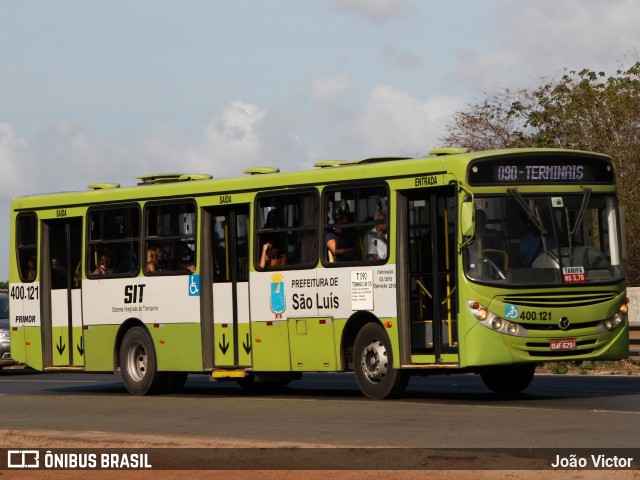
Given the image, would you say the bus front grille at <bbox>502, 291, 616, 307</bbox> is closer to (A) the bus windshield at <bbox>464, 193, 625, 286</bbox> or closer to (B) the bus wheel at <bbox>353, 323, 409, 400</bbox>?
(A) the bus windshield at <bbox>464, 193, 625, 286</bbox>

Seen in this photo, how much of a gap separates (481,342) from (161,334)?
6.48 metres

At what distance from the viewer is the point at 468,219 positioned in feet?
61.5

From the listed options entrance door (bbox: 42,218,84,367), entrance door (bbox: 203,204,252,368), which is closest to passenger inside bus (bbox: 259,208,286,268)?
entrance door (bbox: 203,204,252,368)

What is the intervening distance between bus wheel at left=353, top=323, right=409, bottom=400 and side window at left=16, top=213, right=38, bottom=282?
7.28 m

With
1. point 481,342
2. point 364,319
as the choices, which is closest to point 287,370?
point 364,319

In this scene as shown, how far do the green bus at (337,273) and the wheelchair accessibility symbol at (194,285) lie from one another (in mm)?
27

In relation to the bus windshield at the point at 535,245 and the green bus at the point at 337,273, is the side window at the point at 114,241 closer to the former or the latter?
the green bus at the point at 337,273

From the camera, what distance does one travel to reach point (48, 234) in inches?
1008

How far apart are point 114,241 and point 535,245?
780 centimetres

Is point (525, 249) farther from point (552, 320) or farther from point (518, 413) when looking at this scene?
point (518, 413)

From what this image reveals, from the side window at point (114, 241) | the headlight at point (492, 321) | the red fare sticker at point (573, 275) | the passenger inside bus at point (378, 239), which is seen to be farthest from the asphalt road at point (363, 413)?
the side window at point (114, 241)

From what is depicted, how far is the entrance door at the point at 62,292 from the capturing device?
25000mm

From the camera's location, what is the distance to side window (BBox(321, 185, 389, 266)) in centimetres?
2023

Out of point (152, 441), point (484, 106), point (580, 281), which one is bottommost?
point (152, 441)
